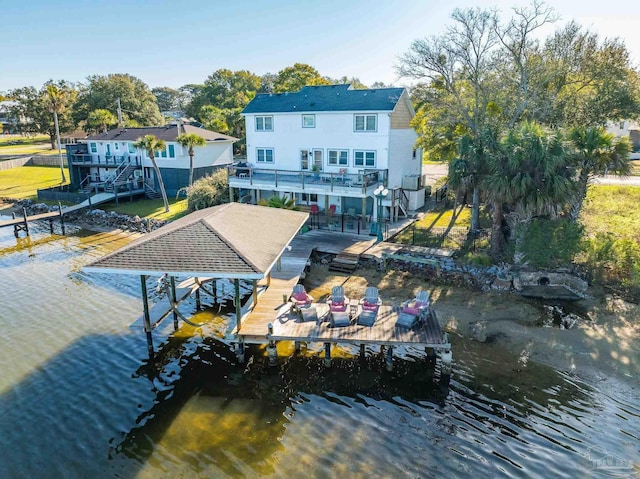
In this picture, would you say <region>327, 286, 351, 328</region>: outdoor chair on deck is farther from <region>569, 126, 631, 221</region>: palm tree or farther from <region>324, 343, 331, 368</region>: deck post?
<region>569, 126, 631, 221</region>: palm tree

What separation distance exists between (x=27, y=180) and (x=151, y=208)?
25592 mm

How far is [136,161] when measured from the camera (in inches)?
1657

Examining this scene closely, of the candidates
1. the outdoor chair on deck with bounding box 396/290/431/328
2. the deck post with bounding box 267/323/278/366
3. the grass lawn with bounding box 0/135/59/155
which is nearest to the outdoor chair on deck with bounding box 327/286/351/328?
the outdoor chair on deck with bounding box 396/290/431/328

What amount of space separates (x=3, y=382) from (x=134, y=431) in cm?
565

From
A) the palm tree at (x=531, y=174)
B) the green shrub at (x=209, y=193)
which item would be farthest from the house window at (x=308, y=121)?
the palm tree at (x=531, y=174)

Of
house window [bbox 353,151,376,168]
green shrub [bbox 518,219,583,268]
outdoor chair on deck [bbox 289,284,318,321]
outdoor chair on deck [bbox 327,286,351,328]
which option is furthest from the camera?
house window [bbox 353,151,376,168]

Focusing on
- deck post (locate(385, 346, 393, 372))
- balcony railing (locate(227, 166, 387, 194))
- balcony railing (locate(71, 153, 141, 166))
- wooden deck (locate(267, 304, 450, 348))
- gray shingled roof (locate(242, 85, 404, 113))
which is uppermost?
gray shingled roof (locate(242, 85, 404, 113))

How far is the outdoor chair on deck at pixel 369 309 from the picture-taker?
15133mm

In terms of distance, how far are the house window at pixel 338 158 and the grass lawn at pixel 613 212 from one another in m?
14.2

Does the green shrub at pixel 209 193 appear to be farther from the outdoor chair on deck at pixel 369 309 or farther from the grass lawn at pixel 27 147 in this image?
the grass lawn at pixel 27 147

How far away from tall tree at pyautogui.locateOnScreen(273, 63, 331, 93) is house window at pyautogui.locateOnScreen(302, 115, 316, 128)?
2199 cm

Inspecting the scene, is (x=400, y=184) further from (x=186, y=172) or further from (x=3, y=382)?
(x=3, y=382)

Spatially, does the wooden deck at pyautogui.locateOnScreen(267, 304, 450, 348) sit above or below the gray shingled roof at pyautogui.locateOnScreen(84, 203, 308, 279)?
below

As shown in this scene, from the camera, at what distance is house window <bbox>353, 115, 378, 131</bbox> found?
28.1 metres
